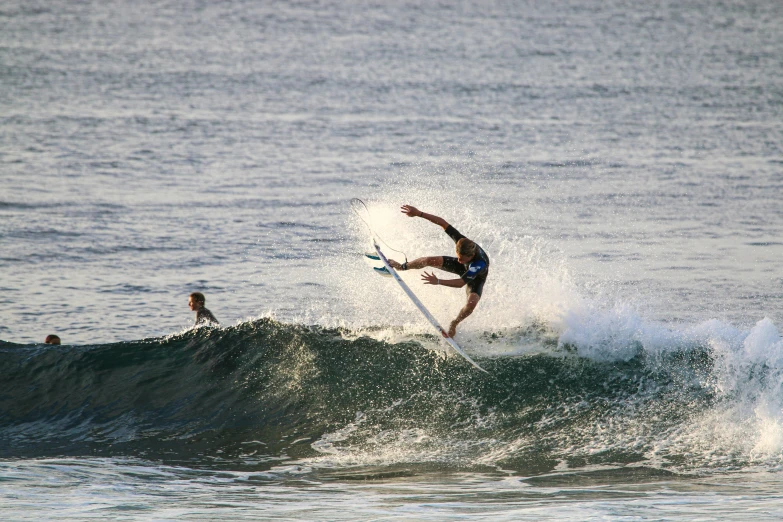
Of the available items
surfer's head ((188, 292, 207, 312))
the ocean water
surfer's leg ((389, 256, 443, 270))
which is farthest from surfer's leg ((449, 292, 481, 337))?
surfer's head ((188, 292, 207, 312))

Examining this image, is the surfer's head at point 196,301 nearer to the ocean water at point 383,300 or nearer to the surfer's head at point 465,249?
the ocean water at point 383,300

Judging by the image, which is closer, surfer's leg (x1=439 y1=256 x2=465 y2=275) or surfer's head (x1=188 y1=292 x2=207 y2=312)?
surfer's leg (x1=439 y1=256 x2=465 y2=275)

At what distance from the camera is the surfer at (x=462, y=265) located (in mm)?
12641

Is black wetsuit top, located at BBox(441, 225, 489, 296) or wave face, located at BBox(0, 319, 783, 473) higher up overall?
black wetsuit top, located at BBox(441, 225, 489, 296)

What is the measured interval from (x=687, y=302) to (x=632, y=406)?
240 inches

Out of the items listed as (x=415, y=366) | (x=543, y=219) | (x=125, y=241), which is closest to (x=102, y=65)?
(x=125, y=241)

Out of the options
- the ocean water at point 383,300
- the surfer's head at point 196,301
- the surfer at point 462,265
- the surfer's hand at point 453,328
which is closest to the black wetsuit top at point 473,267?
the surfer at point 462,265

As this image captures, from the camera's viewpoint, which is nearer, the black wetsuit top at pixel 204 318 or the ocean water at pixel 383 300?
the ocean water at pixel 383 300

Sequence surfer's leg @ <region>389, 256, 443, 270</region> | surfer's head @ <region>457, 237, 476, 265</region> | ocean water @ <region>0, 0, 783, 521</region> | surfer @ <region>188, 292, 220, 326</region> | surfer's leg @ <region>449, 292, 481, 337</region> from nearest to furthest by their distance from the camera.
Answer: ocean water @ <region>0, 0, 783, 521</region> < surfer's head @ <region>457, 237, 476, 265</region> < surfer's leg @ <region>449, 292, 481, 337</region> < surfer's leg @ <region>389, 256, 443, 270</region> < surfer @ <region>188, 292, 220, 326</region>

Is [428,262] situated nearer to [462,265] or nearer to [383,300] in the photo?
[462,265]

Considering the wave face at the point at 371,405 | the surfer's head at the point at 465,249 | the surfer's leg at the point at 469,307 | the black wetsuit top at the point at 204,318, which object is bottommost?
the wave face at the point at 371,405

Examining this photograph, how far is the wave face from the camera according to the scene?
11508mm

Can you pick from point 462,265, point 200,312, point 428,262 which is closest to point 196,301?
point 200,312

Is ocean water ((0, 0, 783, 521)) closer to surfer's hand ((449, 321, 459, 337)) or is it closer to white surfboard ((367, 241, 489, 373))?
white surfboard ((367, 241, 489, 373))
